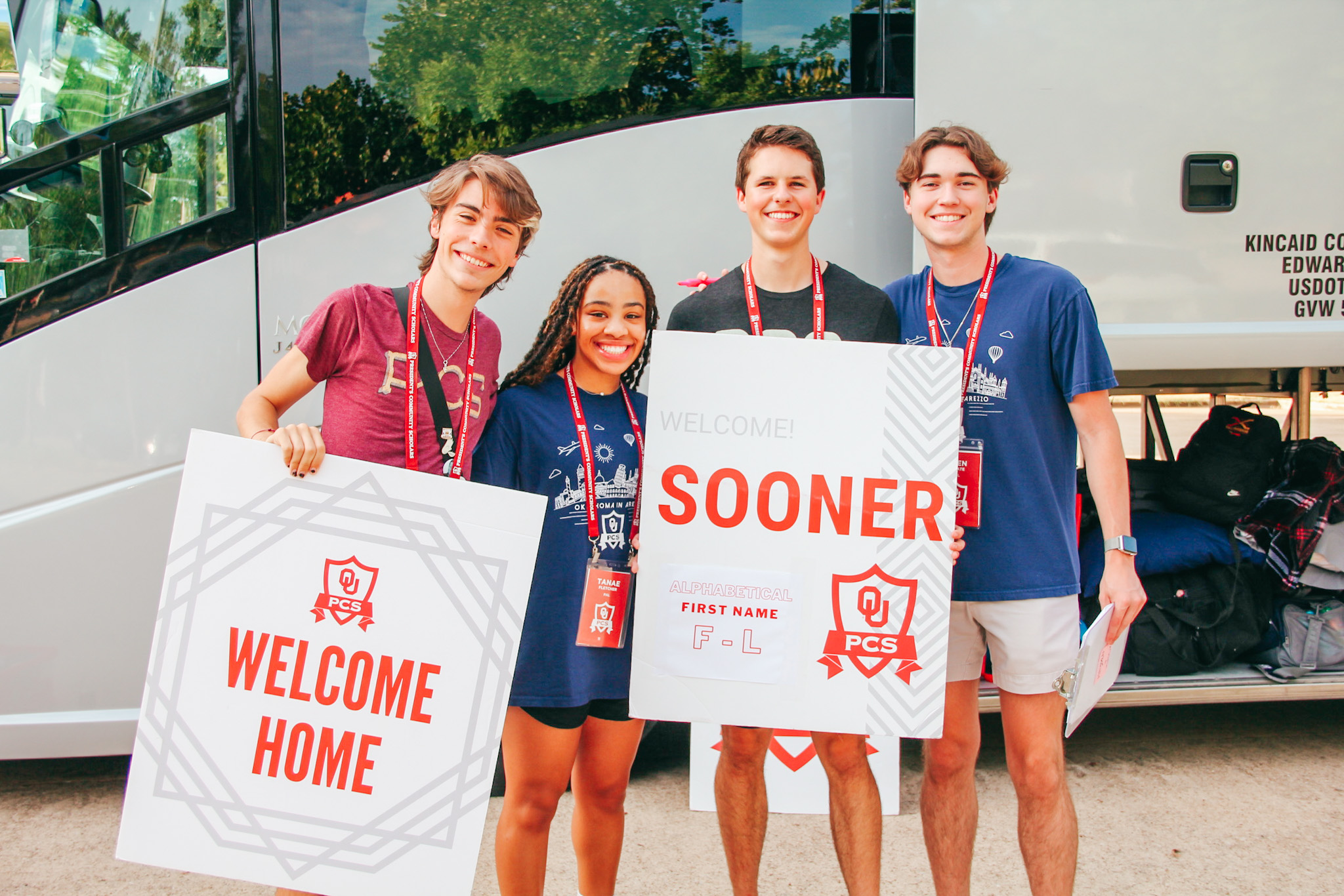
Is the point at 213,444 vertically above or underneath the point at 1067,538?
above

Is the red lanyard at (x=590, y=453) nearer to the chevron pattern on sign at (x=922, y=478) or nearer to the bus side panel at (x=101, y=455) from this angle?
the chevron pattern on sign at (x=922, y=478)

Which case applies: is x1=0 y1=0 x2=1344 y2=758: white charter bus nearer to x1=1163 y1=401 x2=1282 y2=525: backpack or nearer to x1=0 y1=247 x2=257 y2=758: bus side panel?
x1=0 y1=247 x2=257 y2=758: bus side panel

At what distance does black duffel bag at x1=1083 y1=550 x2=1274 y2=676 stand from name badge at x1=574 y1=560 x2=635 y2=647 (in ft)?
7.52

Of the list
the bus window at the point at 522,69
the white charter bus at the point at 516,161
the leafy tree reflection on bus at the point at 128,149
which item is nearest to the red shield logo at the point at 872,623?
the white charter bus at the point at 516,161

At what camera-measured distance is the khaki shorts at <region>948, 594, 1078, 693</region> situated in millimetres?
2363

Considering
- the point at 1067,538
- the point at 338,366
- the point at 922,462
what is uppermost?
the point at 338,366

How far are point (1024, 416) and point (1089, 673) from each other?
64 cm

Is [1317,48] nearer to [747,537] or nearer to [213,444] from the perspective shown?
[747,537]

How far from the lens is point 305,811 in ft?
6.30

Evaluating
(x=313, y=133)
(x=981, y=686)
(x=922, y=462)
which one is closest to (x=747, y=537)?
(x=922, y=462)

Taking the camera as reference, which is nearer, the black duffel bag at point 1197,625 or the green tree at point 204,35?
the green tree at point 204,35

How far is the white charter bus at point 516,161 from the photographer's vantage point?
9.93 ft

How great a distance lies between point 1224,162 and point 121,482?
382cm

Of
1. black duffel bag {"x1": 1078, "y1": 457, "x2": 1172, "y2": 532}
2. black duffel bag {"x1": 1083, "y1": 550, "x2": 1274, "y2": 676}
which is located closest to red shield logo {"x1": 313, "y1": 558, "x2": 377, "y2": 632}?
black duffel bag {"x1": 1083, "y1": 550, "x2": 1274, "y2": 676}
